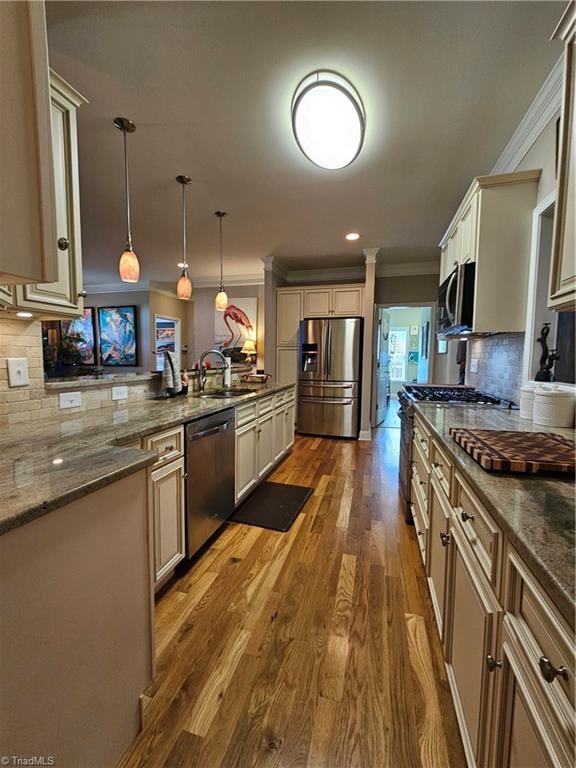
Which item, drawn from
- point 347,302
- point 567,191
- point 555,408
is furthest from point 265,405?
point 347,302

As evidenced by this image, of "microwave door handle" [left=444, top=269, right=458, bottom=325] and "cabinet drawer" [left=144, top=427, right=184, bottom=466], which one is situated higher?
"microwave door handle" [left=444, top=269, right=458, bottom=325]

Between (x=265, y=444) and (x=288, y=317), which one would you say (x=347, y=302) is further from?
(x=265, y=444)

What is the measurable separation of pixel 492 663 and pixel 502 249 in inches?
84.2

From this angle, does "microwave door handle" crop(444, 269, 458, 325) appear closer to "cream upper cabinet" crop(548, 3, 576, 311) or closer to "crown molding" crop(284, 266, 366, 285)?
"cream upper cabinet" crop(548, 3, 576, 311)

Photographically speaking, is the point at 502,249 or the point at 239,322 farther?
the point at 239,322

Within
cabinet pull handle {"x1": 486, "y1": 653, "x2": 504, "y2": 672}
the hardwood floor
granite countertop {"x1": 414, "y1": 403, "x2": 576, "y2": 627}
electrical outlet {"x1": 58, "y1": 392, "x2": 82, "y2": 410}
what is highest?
electrical outlet {"x1": 58, "y1": 392, "x2": 82, "y2": 410}

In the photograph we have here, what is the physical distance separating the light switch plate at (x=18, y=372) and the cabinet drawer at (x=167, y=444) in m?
0.66

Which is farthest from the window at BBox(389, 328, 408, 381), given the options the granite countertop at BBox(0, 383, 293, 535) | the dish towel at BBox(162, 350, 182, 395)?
the granite countertop at BBox(0, 383, 293, 535)

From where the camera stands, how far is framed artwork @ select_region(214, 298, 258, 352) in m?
6.00

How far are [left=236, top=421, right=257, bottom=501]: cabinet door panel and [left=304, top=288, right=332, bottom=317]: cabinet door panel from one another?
2747 mm

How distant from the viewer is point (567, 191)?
1.06 m

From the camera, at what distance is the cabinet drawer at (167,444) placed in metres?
1.52

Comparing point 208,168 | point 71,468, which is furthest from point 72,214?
point 208,168

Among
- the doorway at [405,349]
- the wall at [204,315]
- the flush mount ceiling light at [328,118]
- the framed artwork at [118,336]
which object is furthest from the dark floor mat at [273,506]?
the framed artwork at [118,336]
